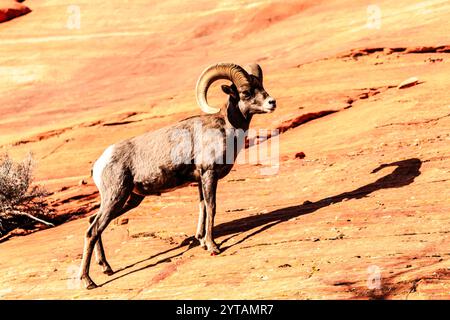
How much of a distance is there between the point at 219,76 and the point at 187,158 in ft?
4.69

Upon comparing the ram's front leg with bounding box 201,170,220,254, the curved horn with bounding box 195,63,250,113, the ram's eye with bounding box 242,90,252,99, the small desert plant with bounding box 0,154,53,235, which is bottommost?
the small desert plant with bounding box 0,154,53,235

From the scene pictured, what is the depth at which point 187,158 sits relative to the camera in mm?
11289

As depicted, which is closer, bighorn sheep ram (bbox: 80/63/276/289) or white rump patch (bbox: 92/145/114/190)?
bighorn sheep ram (bbox: 80/63/276/289)

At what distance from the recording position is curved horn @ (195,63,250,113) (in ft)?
37.7

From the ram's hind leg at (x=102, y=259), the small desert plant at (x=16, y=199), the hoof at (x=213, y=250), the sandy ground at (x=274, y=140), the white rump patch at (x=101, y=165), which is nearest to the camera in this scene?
the sandy ground at (x=274, y=140)

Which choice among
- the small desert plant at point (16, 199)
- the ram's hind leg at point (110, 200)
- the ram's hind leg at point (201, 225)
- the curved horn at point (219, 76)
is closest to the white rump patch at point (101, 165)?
the ram's hind leg at point (110, 200)

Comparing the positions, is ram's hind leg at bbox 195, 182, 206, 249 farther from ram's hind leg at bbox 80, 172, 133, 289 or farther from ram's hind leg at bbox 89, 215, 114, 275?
ram's hind leg at bbox 89, 215, 114, 275

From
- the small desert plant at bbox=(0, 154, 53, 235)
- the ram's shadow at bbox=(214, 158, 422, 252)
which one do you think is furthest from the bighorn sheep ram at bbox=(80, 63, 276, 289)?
the small desert plant at bbox=(0, 154, 53, 235)

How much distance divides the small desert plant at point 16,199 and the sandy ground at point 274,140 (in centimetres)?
59

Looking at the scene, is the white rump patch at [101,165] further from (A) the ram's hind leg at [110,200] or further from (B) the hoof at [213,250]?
(B) the hoof at [213,250]

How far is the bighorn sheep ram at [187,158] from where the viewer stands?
440 inches

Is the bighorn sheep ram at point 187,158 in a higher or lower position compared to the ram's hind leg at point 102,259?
higher

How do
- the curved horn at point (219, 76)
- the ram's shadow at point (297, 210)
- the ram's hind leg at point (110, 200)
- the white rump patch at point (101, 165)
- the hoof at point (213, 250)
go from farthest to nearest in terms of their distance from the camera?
the ram's shadow at point (297, 210) < the curved horn at point (219, 76) < the white rump patch at point (101, 165) < the ram's hind leg at point (110, 200) < the hoof at point (213, 250)

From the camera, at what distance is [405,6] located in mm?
24312
